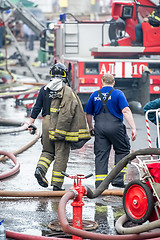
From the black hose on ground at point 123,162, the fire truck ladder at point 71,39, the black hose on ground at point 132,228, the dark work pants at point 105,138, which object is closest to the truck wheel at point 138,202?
the black hose on ground at point 132,228

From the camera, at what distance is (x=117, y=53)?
1449 centimetres

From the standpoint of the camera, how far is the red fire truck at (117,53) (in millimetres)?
13531

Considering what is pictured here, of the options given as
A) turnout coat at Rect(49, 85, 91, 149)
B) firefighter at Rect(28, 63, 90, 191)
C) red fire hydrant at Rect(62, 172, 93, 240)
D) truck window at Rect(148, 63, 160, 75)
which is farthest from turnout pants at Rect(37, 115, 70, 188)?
truck window at Rect(148, 63, 160, 75)

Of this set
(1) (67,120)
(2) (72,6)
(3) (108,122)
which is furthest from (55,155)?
(2) (72,6)

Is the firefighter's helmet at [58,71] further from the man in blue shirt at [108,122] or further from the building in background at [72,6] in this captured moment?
the building in background at [72,6]

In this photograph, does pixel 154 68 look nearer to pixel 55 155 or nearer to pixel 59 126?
pixel 55 155

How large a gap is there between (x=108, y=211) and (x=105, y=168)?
0.80 meters

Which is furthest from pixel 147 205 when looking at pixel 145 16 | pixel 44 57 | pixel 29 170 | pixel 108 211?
pixel 44 57

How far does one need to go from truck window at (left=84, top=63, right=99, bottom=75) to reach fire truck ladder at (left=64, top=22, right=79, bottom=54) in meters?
2.58

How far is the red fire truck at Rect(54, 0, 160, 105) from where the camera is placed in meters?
13.5

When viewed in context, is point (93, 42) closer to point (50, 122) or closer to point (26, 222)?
point (50, 122)

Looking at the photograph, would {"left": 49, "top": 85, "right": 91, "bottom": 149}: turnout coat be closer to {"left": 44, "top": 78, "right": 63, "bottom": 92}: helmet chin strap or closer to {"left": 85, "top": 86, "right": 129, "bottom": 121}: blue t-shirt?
{"left": 44, "top": 78, "right": 63, "bottom": 92}: helmet chin strap

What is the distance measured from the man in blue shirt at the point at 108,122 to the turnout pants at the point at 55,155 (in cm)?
40

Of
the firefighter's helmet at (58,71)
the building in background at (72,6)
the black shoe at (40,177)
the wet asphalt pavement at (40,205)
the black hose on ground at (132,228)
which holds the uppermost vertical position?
the firefighter's helmet at (58,71)
